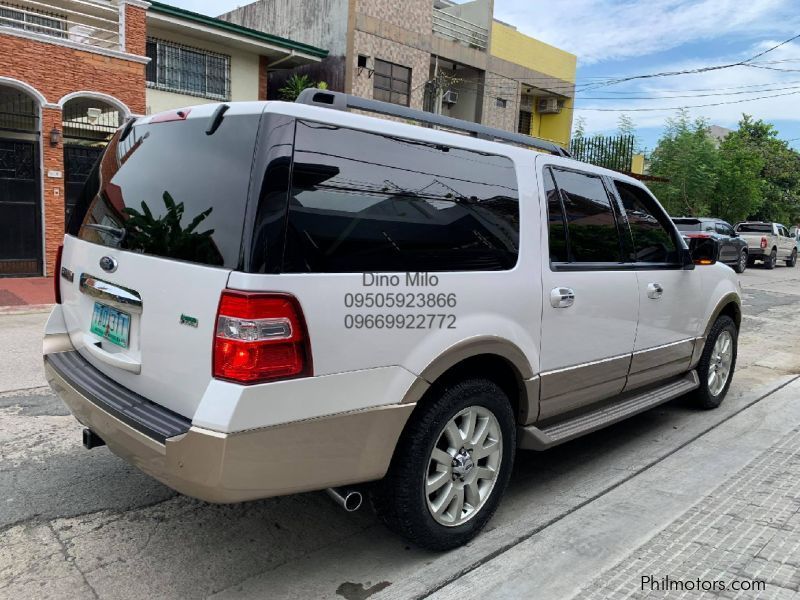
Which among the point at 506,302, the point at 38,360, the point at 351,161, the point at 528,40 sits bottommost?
the point at 38,360

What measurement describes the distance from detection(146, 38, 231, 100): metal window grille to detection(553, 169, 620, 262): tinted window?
1458 centimetres

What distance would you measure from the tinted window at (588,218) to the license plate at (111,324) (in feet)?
7.42

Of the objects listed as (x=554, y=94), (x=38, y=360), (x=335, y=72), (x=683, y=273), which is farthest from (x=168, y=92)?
(x=554, y=94)

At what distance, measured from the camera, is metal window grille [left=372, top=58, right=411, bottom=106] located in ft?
65.5

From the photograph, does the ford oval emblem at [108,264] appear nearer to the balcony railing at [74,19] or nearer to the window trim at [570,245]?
the window trim at [570,245]

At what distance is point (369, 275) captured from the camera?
2.55 meters

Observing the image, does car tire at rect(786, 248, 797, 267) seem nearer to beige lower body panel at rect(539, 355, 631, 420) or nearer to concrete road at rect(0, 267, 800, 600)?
concrete road at rect(0, 267, 800, 600)

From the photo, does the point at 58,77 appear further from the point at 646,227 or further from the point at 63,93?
the point at 646,227

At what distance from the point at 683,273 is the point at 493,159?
83.3 inches

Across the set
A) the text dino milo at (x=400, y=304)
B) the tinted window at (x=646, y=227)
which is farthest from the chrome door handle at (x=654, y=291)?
the text dino milo at (x=400, y=304)

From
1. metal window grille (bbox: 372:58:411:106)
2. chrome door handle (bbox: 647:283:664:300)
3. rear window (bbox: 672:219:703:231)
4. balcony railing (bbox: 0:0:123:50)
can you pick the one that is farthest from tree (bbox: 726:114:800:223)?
chrome door handle (bbox: 647:283:664:300)

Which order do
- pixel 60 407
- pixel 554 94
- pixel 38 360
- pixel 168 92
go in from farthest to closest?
pixel 554 94 < pixel 168 92 < pixel 38 360 < pixel 60 407

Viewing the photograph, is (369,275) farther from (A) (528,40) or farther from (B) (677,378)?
(A) (528,40)

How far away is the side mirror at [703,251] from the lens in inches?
188
